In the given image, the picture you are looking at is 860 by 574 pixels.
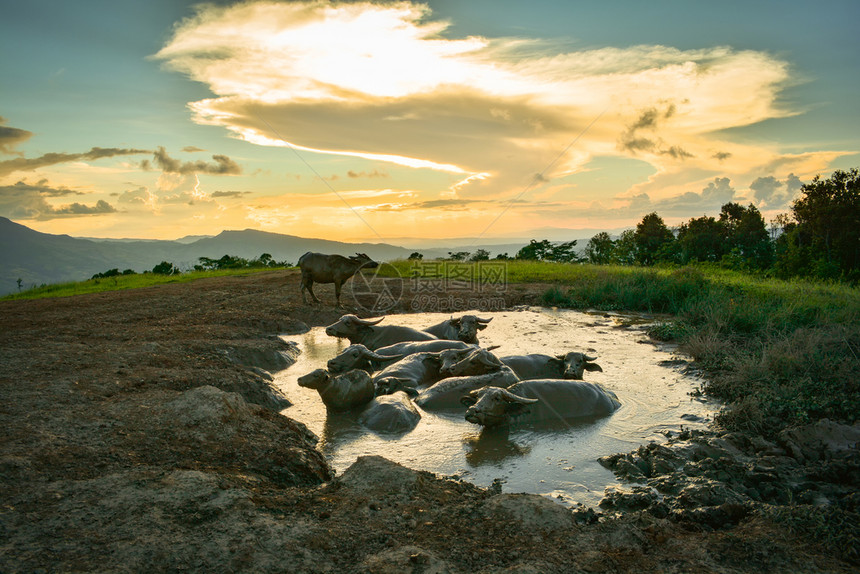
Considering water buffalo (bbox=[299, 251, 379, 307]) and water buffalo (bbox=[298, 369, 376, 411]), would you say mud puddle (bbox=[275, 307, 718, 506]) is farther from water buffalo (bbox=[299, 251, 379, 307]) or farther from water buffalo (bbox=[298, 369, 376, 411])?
water buffalo (bbox=[299, 251, 379, 307])

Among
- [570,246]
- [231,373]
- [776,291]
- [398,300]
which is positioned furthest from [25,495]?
[570,246]

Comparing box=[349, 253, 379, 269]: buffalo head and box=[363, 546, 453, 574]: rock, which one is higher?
box=[349, 253, 379, 269]: buffalo head

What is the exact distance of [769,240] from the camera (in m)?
27.5

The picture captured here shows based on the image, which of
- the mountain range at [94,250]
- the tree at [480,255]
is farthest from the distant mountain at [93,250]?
the tree at [480,255]

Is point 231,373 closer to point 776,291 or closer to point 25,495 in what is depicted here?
point 25,495

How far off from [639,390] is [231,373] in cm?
606

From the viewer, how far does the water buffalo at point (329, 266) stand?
13.7 m

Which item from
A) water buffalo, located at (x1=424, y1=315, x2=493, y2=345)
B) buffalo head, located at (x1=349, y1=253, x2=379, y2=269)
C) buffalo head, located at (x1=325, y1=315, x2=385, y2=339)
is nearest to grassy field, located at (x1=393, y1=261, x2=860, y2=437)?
water buffalo, located at (x1=424, y1=315, x2=493, y2=345)

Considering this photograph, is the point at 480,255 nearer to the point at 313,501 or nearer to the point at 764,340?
the point at 764,340

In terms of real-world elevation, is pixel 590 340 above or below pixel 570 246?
below

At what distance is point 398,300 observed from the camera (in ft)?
52.9

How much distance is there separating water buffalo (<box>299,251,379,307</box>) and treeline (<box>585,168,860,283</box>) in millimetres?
17767

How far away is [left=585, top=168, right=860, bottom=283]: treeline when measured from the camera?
63.8 feet

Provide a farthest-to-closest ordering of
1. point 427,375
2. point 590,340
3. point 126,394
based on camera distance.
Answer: point 590,340 → point 427,375 → point 126,394
